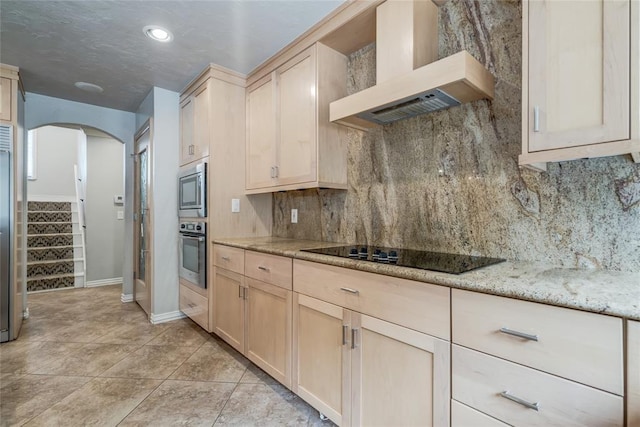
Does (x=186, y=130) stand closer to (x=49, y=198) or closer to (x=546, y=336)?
(x=546, y=336)

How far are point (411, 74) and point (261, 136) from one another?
152 centimetres

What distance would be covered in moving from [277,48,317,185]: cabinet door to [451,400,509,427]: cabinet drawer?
4.84 feet

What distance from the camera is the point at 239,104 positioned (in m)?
2.82

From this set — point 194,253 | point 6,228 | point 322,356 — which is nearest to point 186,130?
point 194,253

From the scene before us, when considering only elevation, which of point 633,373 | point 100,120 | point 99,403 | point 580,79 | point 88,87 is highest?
point 88,87

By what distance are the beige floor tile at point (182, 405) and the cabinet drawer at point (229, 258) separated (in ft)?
2.52

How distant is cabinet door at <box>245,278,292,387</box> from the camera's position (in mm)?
1804

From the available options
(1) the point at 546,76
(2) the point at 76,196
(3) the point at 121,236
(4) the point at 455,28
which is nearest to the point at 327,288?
(1) the point at 546,76

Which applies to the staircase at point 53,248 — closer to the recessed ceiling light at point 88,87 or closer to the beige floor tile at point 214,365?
the recessed ceiling light at point 88,87

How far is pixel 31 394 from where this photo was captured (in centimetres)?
191

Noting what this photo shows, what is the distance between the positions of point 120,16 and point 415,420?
2795mm

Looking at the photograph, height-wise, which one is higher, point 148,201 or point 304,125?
point 304,125

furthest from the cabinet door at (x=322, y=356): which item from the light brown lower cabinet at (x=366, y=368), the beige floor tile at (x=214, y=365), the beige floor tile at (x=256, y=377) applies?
the beige floor tile at (x=214, y=365)

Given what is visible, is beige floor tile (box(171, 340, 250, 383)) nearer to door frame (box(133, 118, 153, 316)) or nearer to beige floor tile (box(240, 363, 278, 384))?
beige floor tile (box(240, 363, 278, 384))
